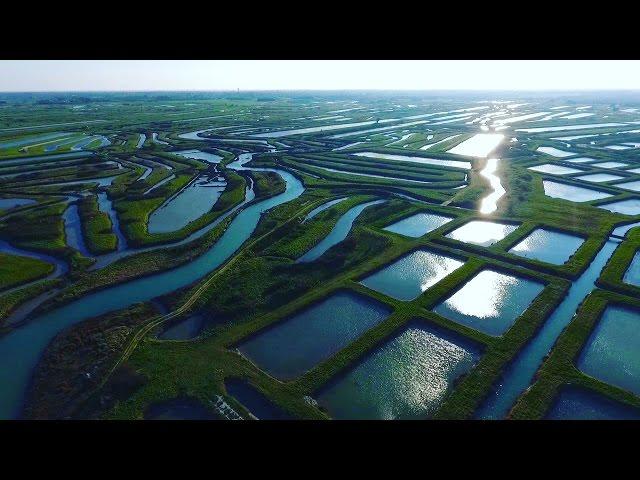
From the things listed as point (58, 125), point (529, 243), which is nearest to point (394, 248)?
point (529, 243)

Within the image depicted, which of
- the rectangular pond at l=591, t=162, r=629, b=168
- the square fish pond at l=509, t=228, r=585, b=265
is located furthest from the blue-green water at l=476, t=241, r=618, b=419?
the rectangular pond at l=591, t=162, r=629, b=168

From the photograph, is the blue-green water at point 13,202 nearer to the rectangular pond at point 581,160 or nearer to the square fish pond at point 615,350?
the square fish pond at point 615,350

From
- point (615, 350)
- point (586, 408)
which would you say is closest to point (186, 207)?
point (586, 408)

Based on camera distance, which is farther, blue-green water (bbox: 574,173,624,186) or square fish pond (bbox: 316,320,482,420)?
blue-green water (bbox: 574,173,624,186)

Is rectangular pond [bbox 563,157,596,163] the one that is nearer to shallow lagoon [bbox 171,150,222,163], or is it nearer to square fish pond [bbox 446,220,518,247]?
square fish pond [bbox 446,220,518,247]

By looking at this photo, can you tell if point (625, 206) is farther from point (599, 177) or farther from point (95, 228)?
point (95, 228)

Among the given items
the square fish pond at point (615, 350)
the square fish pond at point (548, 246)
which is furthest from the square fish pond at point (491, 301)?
the square fish pond at point (548, 246)

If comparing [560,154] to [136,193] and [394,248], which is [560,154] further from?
[136,193]
